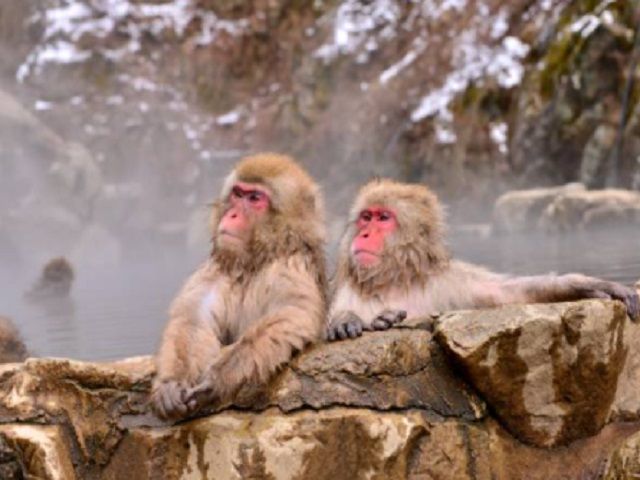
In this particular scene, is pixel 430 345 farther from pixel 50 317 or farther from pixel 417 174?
pixel 417 174

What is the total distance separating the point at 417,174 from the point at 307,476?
63.6 ft

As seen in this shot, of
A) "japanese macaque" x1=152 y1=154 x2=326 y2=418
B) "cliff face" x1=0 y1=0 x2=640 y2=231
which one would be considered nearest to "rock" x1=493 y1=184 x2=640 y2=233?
"cliff face" x1=0 y1=0 x2=640 y2=231

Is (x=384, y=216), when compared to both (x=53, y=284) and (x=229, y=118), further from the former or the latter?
(x=229, y=118)

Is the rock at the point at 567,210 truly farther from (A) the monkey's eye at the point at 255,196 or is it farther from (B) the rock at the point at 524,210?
(A) the monkey's eye at the point at 255,196

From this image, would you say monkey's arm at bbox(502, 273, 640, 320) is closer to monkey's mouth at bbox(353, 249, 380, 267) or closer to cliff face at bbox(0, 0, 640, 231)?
monkey's mouth at bbox(353, 249, 380, 267)

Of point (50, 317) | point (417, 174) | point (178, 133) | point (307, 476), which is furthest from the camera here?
point (178, 133)

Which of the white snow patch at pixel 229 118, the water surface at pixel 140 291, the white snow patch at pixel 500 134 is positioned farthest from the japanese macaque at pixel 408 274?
the white snow patch at pixel 229 118

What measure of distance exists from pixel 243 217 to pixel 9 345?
2.32 m

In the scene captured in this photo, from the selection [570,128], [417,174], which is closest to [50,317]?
[570,128]

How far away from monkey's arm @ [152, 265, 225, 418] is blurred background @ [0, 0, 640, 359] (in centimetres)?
412

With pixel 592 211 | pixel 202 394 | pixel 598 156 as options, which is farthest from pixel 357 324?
pixel 598 156

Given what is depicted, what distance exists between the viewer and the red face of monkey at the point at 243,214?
12.1 ft

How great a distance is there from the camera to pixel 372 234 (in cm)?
381

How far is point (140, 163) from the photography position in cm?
3016
